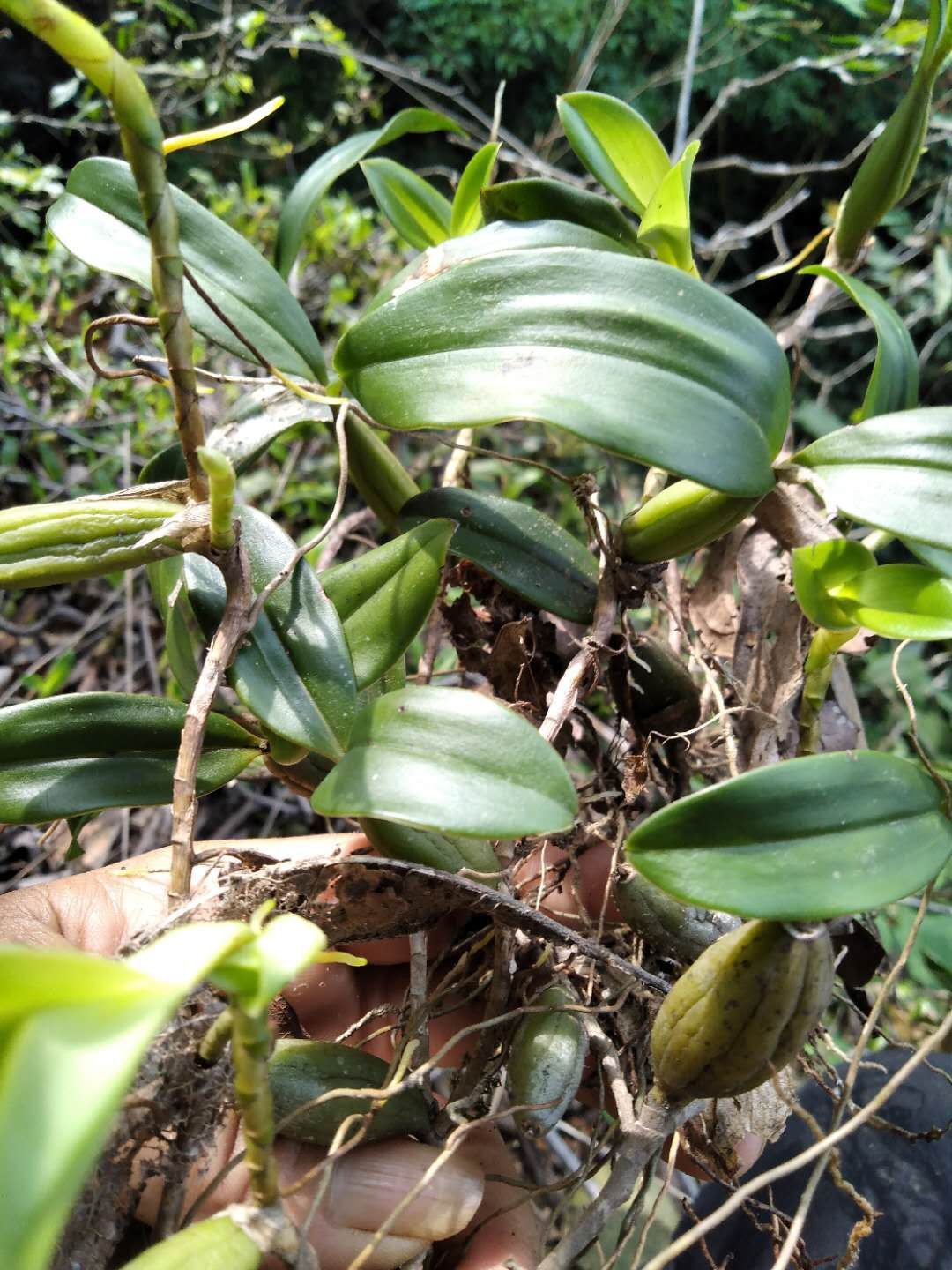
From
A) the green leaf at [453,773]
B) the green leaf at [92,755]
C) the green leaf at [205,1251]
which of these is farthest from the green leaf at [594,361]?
the green leaf at [205,1251]

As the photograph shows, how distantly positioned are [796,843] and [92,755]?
0.47 metres

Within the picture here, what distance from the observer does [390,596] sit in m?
0.60

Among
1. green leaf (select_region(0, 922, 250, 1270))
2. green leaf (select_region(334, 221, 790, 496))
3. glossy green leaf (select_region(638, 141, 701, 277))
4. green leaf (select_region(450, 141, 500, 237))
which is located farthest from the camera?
green leaf (select_region(450, 141, 500, 237))

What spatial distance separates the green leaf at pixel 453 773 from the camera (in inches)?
16.8

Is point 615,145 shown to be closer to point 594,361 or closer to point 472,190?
point 472,190

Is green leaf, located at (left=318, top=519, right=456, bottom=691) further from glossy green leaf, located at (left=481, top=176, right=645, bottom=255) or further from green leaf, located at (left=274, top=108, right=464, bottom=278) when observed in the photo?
green leaf, located at (left=274, top=108, right=464, bottom=278)

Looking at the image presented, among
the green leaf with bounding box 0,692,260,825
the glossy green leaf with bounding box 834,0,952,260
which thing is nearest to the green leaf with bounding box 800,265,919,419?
the glossy green leaf with bounding box 834,0,952,260

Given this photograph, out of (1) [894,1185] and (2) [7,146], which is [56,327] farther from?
(1) [894,1185]

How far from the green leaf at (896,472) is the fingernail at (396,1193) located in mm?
518

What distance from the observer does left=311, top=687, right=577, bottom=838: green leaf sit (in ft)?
1.40

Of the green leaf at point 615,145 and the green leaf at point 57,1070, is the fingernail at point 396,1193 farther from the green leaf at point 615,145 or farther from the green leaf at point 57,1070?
the green leaf at point 615,145

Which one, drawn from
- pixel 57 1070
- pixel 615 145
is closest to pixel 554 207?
pixel 615 145

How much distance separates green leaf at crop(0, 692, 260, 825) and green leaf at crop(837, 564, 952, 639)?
18.1 inches

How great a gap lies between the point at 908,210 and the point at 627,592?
2.69 meters
